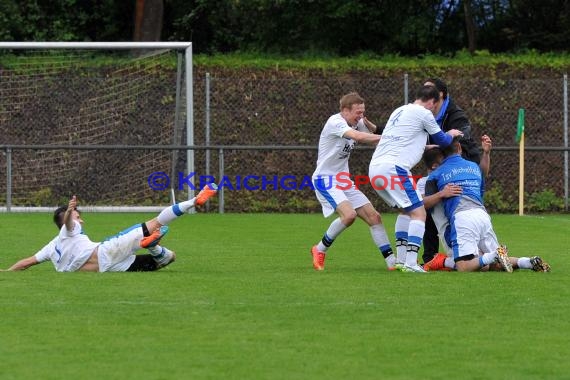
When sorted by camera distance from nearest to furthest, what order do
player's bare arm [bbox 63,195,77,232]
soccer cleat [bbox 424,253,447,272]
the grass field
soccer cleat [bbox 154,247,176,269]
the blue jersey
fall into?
1. the grass field
2. player's bare arm [bbox 63,195,77,232]
3. soccer cleat [bbox 154,247,176,269]
4. the blue jersey
5. soccer cleat [bbox 424,253,447,272]

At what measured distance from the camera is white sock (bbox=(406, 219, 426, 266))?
1173 centimetres

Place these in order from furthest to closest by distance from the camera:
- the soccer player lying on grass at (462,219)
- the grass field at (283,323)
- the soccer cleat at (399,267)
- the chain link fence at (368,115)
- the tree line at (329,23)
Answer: the tree line at (329,23) → the chain link fence at (368,115) → the soccer cleat at (399,267) → the soccer player lying on grass at (462,219) → the grass field at (283,323)

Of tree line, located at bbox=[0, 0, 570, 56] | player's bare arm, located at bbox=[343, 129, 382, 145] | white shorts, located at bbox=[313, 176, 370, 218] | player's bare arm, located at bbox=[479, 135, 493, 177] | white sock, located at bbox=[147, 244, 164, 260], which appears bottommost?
white sock, located at bbox=[147, 244, 164, 260]

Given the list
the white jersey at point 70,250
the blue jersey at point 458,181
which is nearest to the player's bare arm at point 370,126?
the blue jersey at point 458,181

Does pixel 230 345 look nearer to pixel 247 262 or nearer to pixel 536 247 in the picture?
pixel 247 262

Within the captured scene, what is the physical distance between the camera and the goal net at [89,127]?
22.9 meters

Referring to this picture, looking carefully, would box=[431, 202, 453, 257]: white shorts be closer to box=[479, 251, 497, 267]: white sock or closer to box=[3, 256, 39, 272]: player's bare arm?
box=[479, 251, 497, 267]: white sock

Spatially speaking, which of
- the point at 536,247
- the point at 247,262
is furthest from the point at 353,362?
the point at 536,247

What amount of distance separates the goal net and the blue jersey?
1079 cm

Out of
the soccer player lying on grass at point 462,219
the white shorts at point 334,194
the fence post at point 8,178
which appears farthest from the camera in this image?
the fence post at point 8,178

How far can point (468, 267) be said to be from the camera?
11875mm

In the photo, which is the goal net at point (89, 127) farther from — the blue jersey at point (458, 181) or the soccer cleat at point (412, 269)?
the soccer cleat at point (412, 269)

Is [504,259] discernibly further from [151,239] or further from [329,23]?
[329,23]

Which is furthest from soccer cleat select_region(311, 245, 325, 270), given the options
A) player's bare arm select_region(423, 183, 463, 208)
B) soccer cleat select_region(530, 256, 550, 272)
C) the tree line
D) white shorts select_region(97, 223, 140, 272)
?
the tree line
